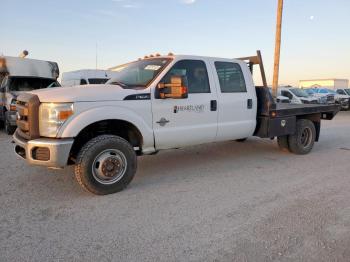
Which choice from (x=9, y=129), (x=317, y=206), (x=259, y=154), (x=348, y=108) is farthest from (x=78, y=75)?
(x=348, y=108)

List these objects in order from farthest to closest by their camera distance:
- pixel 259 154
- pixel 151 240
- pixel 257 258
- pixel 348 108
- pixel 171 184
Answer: pixel 348 108 → pixel 259 154 → pixel 171 184 → pixel 151 240 → pixel 257 258

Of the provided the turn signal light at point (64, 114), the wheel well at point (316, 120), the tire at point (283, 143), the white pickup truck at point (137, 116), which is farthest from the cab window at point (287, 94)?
the turn signal light at point (64, 114)

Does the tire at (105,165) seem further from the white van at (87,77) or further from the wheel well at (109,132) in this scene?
the white van at (87,77)

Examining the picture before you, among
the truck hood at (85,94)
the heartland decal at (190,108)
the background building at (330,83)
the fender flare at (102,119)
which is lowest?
the fender flare at (102,119)

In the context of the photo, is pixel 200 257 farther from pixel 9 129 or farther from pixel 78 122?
pixel 9 129

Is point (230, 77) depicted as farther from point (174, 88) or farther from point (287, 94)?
point (287, 94)

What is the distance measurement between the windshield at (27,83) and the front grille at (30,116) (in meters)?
6.90

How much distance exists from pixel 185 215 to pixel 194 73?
8.14 feet

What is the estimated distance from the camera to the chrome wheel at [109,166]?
432 cm

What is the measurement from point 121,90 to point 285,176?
2997mm

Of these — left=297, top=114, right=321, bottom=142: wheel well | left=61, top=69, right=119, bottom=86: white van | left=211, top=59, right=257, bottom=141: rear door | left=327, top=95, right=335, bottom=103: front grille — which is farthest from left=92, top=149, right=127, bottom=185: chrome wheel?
left=327, top=95, right=335, bottom=103: front grille

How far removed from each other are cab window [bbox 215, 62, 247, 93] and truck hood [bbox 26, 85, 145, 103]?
5.61 feet

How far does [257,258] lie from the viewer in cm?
280

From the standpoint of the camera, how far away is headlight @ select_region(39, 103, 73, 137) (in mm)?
3990
